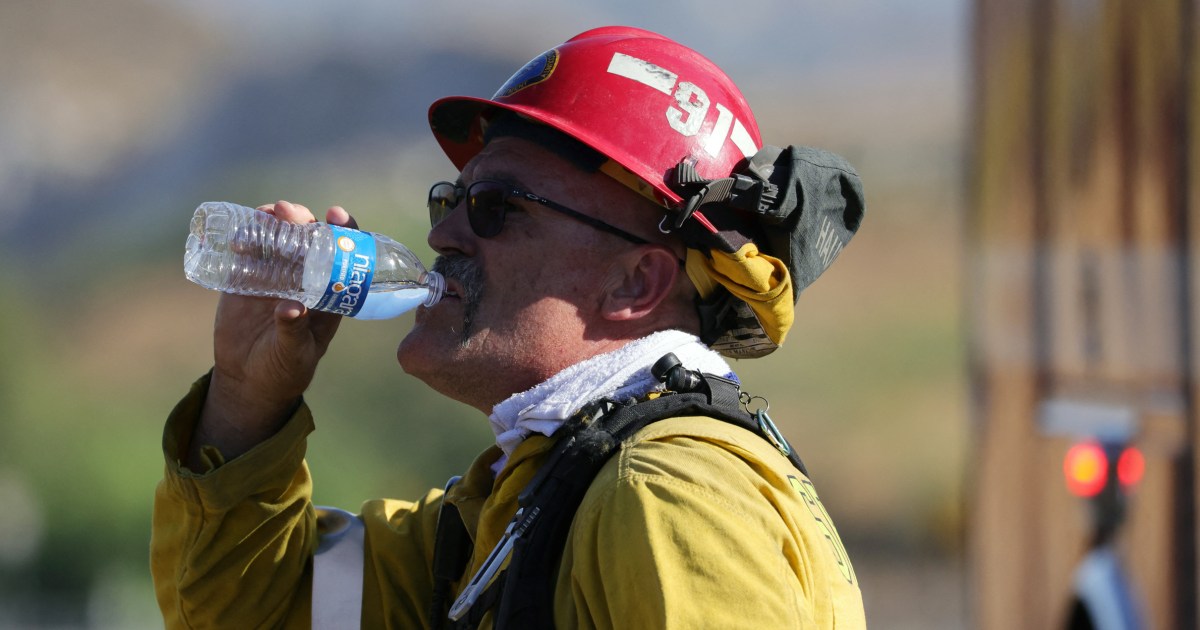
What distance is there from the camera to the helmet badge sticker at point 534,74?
9.96 ft

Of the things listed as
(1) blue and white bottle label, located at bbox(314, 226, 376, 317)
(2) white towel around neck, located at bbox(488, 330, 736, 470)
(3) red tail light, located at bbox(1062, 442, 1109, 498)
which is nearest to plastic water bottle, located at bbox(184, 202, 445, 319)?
(1) blue and white bottle label, located at bbox(314, 226, 376, 317)

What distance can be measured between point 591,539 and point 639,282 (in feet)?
3.04

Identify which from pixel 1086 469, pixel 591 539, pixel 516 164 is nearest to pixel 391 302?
pixel 516 164

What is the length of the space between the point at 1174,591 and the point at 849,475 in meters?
3.41

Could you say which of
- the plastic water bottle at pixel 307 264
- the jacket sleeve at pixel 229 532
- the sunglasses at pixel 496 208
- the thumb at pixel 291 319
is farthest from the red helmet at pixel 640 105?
the jacket sleeve at pixel 229 532

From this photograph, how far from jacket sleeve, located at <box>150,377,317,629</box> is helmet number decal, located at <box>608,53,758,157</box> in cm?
115

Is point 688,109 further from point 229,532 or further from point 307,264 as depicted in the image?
point 229,532

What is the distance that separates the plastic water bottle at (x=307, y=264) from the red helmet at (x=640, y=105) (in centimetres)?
46

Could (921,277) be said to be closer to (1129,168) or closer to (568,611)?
(1129,168)

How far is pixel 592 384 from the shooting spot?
268 centimetres

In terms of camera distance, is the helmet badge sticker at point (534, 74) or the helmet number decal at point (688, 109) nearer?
the helmet number decal at point (688, 109)

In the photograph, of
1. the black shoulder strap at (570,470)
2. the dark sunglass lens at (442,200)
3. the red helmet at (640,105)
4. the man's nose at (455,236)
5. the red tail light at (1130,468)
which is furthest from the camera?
the red tail light at (1130,468)

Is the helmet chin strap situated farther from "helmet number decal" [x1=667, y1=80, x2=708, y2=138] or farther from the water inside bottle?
the water inside bottle

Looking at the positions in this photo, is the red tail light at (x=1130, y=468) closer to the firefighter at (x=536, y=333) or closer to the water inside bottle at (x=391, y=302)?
the firefighter at (x=536, y=333)
